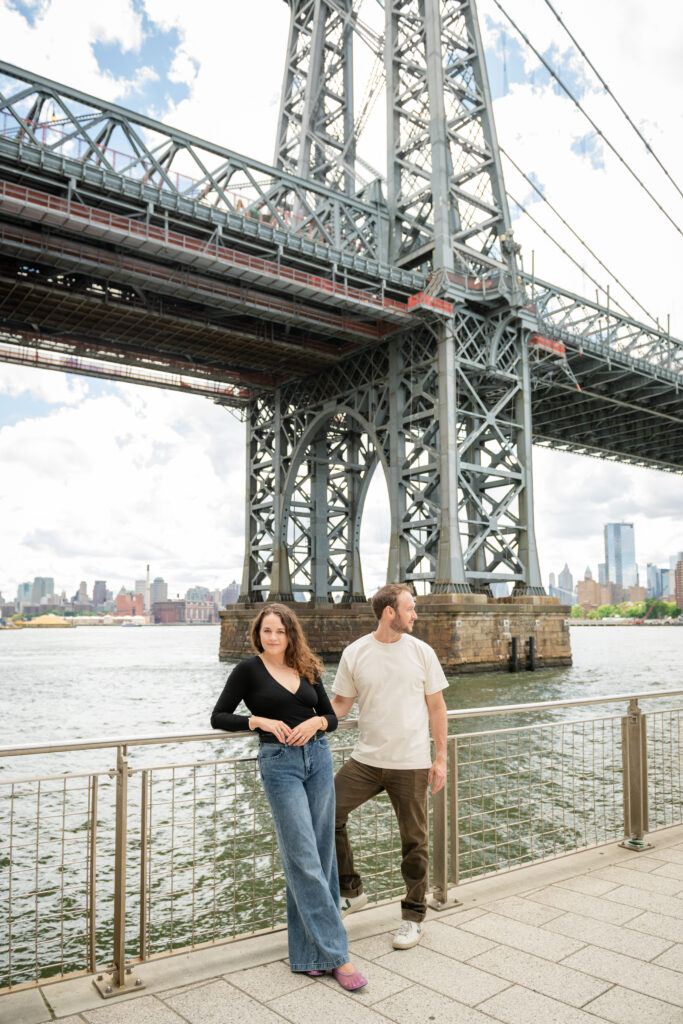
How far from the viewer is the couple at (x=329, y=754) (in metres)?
3.71

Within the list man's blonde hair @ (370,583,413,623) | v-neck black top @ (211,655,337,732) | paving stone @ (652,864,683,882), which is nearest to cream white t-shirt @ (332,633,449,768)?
man's blonde hair @ (370,583,413,623)

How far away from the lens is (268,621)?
391 cm

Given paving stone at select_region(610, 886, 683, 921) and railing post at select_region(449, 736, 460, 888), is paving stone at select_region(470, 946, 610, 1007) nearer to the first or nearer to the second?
railing post at select_region(449, 736, 460, 888)

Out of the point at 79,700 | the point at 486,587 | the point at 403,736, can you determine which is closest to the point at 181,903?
the point at 403,736

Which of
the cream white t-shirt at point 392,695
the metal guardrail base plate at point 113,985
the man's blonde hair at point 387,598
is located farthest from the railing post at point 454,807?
the metal guardrail base plate at point 113,985

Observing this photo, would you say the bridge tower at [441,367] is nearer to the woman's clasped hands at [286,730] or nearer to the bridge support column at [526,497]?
the bridge support column at [526,497]

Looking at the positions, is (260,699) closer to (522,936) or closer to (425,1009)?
(425,1009)

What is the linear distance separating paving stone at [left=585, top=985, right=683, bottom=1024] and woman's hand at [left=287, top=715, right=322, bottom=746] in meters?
1.55

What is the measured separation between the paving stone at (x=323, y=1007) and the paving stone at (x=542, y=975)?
25.8 inches

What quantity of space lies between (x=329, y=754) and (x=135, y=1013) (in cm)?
129

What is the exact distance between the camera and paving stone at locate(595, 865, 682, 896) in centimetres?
482

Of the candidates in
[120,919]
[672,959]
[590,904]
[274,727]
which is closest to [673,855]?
[590,904]

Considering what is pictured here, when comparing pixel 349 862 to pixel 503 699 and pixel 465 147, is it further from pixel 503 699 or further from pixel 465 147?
pixel 465 147

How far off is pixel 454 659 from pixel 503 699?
507 cm
